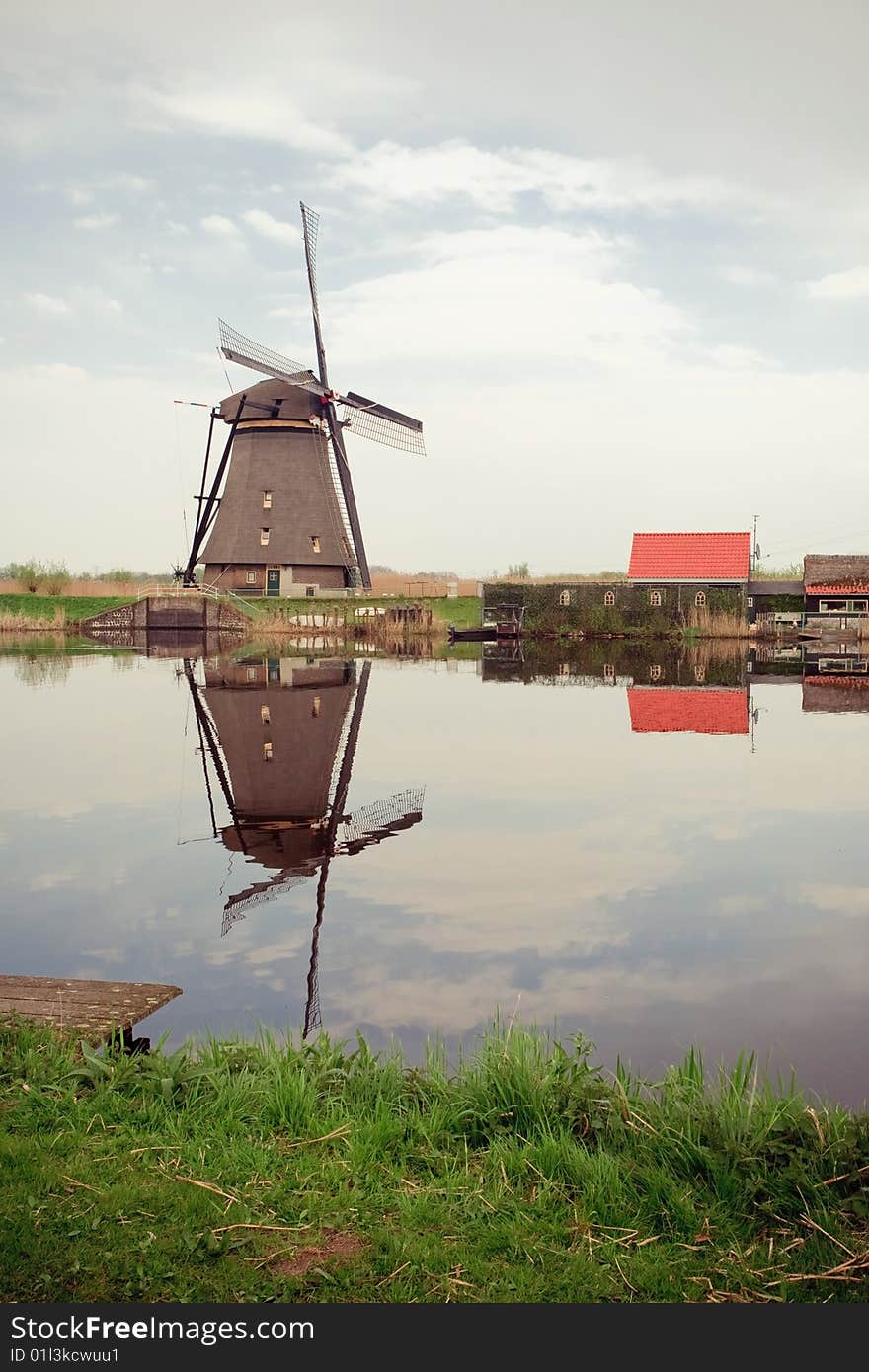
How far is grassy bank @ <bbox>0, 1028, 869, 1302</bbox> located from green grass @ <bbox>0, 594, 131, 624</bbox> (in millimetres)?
46244

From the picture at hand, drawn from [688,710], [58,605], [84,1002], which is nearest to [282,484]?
[58,605]

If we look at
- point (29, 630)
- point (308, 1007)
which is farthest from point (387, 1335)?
point (29, 630)

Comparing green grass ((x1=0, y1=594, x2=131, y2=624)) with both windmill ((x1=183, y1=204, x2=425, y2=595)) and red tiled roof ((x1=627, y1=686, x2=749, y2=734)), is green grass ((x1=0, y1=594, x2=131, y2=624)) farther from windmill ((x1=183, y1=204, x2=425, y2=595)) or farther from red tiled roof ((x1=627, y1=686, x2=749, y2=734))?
red tiled roof ((x1=627, y1=686, x2=749, y2=734))

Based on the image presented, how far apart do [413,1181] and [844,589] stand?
42.7 meters

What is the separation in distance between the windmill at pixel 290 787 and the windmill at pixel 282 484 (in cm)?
2266

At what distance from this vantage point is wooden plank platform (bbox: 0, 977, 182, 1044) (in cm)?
452

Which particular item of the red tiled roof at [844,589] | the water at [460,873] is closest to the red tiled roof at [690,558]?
the red tiled roof at [844,589]

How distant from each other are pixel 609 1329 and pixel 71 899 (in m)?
5.39

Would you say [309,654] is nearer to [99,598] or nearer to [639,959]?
[99,598]

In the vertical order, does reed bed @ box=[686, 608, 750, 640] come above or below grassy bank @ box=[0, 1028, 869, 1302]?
above

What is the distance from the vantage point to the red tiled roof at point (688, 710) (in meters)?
16.2

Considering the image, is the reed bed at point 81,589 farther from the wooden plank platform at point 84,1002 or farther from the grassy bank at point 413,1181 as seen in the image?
the grassy bank at point 413,1181

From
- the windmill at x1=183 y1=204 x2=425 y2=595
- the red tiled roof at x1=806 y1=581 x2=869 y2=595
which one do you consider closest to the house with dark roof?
the red tiled roof at x1=806 y1=581 x2=869 y2=595

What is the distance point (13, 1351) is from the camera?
2.50 meters
